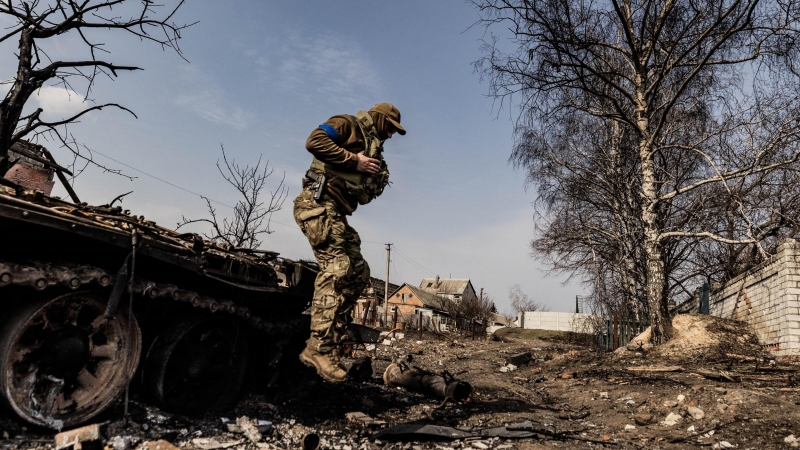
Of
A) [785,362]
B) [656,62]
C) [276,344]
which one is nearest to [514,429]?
[276,344]

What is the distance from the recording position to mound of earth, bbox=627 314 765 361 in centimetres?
943

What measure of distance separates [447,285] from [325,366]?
72.8 meters

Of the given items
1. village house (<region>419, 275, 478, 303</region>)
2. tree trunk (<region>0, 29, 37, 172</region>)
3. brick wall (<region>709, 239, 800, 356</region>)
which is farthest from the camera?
village house (<region>419, 275, 478, 303</region>)

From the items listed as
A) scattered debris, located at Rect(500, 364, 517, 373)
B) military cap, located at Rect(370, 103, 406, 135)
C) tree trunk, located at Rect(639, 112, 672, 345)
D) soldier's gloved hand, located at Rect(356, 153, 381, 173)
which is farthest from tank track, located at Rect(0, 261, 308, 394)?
tree trunk, located at Rect(639, 112, 672, 345)

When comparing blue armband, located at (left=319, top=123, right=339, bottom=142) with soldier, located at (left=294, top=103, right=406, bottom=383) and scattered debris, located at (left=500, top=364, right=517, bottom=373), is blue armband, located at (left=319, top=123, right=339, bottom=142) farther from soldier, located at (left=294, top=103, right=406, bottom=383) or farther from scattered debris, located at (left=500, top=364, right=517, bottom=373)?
scattered debris, located at (left=500, top=364, right=517, bottom=373)

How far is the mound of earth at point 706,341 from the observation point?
9.43 meters

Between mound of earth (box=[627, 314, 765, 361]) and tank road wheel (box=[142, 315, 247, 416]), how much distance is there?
7808 mm

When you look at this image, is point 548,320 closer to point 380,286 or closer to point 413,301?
point 413,301

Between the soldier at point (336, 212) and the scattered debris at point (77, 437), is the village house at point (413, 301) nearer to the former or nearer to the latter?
the soldier at point (336, 212)

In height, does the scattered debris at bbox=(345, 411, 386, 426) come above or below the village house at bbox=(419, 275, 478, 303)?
below

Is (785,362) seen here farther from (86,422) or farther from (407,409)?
(86,422)

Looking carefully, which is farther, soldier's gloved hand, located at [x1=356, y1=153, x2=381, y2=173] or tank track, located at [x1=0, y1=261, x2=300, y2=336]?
soldier's gloved hand, located at [x1=356, y1=153, x2=381, y2=173]

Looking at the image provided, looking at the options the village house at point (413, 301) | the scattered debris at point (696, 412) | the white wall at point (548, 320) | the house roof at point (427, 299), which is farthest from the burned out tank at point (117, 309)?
the house roof at point (427, 299)

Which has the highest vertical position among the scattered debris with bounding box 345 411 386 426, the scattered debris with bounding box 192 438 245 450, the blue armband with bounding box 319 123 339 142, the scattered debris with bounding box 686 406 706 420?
the blue armband with bounding box 319 123 339 142
